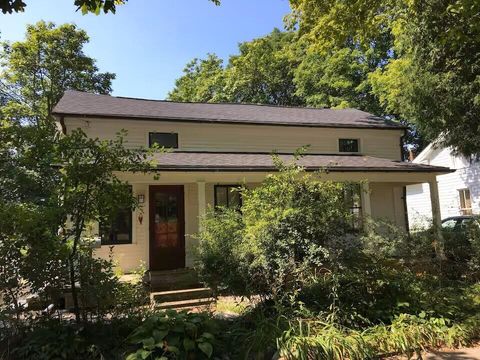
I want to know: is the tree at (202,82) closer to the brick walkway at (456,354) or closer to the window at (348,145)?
the window at (348,145)

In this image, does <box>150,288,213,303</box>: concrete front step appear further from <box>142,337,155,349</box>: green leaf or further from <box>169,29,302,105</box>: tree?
<box>169,29,302,105</box>: tree

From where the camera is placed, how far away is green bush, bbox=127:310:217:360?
4434mm

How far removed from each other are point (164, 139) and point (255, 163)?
3436 mm

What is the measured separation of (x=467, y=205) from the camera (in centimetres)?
2112

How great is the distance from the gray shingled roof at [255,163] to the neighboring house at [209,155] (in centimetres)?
3

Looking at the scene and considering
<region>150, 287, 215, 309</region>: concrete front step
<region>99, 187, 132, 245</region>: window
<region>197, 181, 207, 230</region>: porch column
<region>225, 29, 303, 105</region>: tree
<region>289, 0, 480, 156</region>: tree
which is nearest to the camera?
<region>150, 287, 215, 309</region>: concrete front step

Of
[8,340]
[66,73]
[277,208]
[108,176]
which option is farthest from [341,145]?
[66,73]

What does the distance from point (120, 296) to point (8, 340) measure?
143cm

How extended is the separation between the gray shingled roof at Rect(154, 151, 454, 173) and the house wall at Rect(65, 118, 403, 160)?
1.71 feet

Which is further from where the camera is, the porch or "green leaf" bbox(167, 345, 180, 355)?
the porch

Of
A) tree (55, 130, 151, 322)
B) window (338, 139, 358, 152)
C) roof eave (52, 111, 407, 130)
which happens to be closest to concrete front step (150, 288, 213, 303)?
tree (55, 130, 151, 322)

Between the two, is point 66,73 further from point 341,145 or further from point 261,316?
point 261,316

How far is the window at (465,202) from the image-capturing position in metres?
20.9

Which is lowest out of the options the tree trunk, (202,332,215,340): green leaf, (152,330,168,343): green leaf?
(202,332,215,340): green leaf
